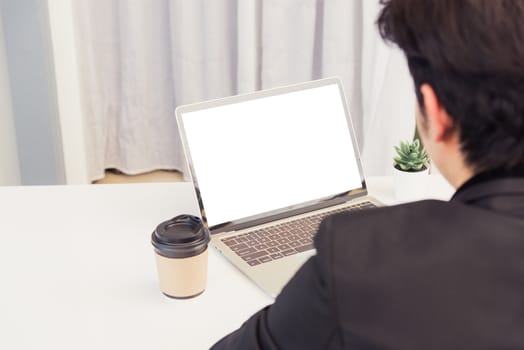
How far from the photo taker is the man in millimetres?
650

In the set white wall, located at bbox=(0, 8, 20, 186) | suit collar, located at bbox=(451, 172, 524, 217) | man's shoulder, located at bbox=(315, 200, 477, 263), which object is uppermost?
suit collar, located at bbox=(451, 172, 524, 217)

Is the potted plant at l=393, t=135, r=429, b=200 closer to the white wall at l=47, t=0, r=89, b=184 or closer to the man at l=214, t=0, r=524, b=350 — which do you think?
the man at l=214, t=0, r=524, b=350

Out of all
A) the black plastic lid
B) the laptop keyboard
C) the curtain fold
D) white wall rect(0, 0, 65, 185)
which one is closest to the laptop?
the laptop keyboard

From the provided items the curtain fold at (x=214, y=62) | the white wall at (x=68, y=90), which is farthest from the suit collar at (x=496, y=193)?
the white wall at (x=68, y=90)

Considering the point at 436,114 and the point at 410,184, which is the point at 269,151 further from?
the point at 436,114

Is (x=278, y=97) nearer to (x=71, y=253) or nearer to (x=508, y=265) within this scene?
(x=71, y=253)

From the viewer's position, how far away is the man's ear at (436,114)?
2.47 ft

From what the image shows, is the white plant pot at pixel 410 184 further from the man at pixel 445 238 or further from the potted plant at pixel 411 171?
the man at pixel 445 238

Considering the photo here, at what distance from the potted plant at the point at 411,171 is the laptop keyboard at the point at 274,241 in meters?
0.21

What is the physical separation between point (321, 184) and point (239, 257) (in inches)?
10.3

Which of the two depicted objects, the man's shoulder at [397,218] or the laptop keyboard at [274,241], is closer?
the man's shoulder at [397,218]

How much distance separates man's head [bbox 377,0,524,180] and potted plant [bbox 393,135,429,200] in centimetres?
64

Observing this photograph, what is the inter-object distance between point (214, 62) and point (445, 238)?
203 centimetres

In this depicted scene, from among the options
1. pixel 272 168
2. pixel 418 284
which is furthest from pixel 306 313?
pixel 272 168
